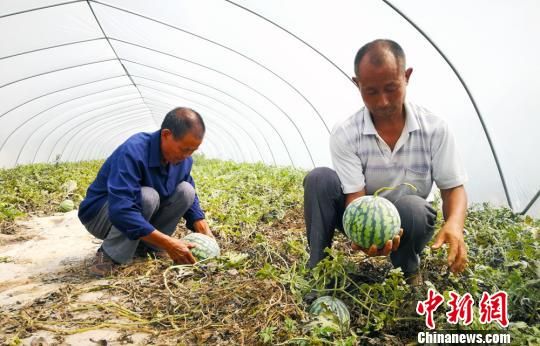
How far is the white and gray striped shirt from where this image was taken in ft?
8.89

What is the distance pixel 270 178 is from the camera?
8.37 m

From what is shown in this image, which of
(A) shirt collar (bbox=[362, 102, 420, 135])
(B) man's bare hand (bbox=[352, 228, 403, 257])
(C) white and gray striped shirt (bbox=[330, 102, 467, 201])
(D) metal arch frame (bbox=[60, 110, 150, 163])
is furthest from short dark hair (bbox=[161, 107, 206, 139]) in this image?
(D) metal arch frame (bbox=[60, 110, 150, 163])

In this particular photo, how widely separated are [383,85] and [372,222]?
77cm

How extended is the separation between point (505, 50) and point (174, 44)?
6.41m

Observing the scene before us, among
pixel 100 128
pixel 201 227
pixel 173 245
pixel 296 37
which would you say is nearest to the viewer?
pixel 173 245

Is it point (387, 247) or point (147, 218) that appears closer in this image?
point (387, 247)

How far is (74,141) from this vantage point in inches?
760

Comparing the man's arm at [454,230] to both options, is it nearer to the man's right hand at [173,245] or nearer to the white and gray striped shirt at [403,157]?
the white and gray striped shirt at [403,157]

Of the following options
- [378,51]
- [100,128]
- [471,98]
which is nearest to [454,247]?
[378,51]

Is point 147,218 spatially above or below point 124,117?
below

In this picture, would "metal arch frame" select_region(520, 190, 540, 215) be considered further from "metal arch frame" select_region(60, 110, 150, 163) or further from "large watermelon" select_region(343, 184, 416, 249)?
"metal arch frame" select_region(60, 110, 150, 163)

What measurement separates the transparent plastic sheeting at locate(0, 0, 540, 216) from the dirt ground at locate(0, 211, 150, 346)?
353 cm

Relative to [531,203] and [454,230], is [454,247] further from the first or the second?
[531,203]

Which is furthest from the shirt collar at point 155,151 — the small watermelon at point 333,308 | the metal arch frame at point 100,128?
the metal arch frame at point 100,128
